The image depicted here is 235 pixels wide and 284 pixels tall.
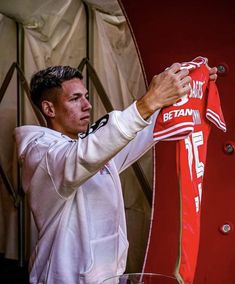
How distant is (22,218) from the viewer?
319 cm

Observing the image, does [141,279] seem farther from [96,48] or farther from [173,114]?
[96,48]

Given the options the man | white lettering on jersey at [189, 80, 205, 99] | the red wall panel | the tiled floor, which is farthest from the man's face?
the tiled floor

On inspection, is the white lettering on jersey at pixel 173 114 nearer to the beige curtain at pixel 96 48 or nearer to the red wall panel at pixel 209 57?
the red wall panel at pixel 209 57

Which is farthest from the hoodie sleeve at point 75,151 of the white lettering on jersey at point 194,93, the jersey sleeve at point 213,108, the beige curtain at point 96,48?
the beige curtain at point 96,48

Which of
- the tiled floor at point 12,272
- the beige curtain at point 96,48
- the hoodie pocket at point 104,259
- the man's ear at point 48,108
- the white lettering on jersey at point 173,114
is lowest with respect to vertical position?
the tiled floor at point 12,272

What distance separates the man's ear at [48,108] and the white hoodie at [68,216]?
0.06 metres

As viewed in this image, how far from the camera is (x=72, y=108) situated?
1506 millimetres

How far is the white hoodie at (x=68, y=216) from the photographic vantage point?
138 cm

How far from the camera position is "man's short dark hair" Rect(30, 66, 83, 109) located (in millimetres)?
1521

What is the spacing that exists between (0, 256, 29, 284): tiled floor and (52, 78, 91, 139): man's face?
1.78 meters

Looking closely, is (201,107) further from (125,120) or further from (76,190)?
(76,190)

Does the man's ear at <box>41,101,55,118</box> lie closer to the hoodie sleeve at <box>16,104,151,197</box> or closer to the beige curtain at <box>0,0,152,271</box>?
the hoodie sleeve at <box>16,104,151,197</box>

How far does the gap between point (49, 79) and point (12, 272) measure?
76.7 inches

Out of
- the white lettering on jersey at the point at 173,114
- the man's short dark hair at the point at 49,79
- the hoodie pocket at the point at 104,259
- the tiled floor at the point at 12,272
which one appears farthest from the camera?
the tiled floor at the point at 12,272
